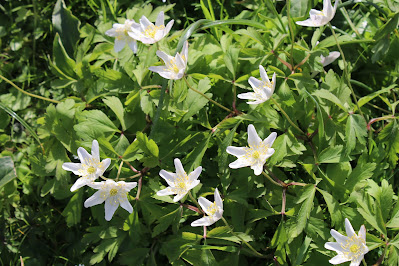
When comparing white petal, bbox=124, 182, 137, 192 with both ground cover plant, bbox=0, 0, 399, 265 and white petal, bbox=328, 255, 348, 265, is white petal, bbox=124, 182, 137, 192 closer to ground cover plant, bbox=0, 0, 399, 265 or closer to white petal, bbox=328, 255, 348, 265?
ground cover plant, bbox=0, 0, 399, 265

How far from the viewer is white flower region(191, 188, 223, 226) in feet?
6.66

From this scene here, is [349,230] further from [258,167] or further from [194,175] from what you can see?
[194,175]

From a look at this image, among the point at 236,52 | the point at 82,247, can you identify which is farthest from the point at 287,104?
the point at 82,247

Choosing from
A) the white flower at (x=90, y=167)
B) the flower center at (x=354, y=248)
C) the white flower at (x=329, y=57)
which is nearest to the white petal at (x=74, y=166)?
the white flower at (x=90, y=167)

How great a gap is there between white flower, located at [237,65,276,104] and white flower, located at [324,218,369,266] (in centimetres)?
67

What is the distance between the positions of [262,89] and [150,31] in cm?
69

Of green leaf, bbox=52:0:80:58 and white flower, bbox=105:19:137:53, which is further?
green leaf, bbox=52:0:80:58

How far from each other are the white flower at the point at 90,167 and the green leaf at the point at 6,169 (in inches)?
32.1

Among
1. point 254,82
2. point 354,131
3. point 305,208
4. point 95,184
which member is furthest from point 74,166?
point 354,131

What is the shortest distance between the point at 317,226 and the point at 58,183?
143cm

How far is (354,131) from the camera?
229 cm

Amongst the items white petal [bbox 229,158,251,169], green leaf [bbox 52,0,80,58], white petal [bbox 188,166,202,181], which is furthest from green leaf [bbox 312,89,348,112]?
green leaf [bbox 52,0,80,58]

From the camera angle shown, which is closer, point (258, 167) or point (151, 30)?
point (258, 167)

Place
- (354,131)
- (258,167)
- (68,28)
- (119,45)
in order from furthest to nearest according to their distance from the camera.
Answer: (68,28) < (119,45) < (354,131) < (258,167)
